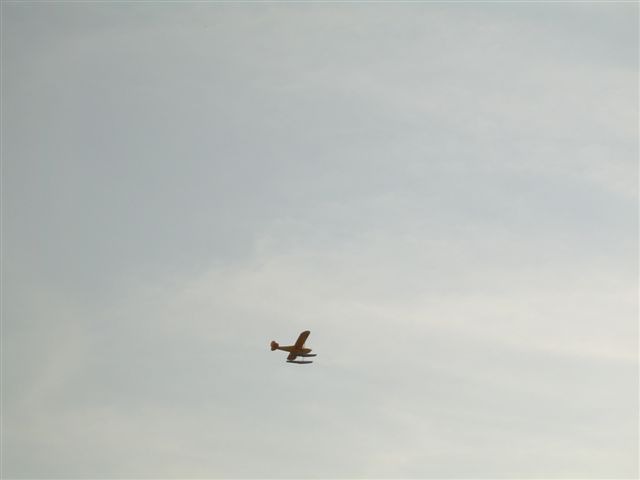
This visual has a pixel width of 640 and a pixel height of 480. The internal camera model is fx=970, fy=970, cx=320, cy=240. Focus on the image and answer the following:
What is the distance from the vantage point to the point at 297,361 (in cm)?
18938

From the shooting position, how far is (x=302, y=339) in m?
188

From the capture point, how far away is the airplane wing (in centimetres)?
18712

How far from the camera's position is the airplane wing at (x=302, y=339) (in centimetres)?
18712
